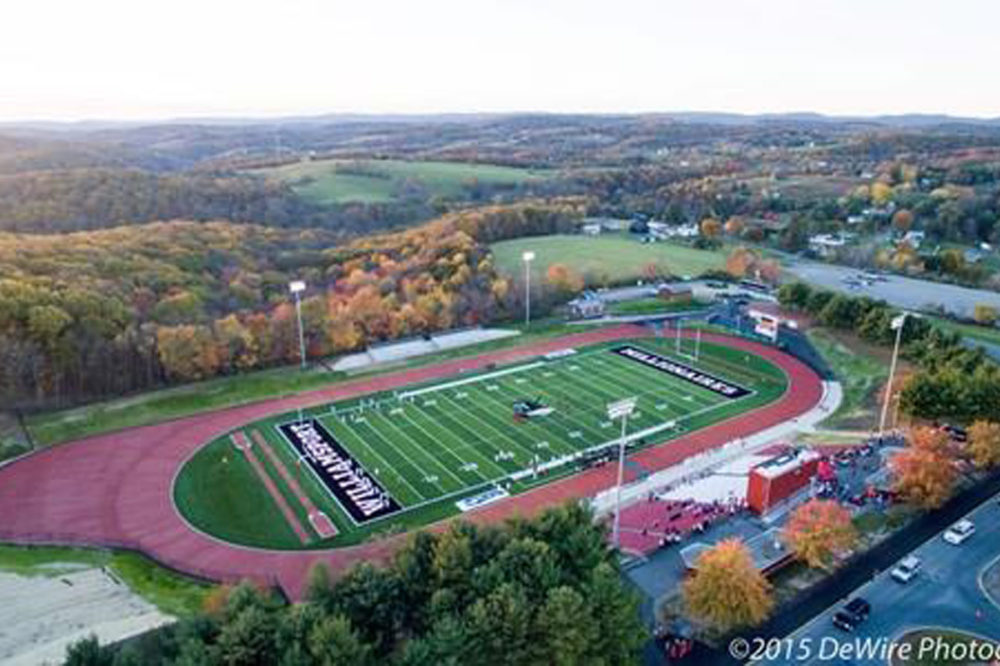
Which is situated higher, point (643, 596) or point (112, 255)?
point (112, 255)

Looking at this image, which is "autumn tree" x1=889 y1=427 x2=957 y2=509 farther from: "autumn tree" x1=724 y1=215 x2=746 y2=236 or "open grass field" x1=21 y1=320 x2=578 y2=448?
"autumn tree" x1=724 y1=215 x2=746 y2=236

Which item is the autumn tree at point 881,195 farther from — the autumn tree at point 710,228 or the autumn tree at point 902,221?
the autumn tree at point 710,228

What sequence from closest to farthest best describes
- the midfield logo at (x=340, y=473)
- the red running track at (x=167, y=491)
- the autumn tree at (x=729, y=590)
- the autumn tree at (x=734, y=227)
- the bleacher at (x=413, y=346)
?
1. the autumn tree at (x=729, y=590)
2. the red running track at (x=167, y=491)
3. the midfield logo at (x=340, y=473)
4. the bleacher at (x=413, y=346)
5. the autumn tree at (x=734, y=227)

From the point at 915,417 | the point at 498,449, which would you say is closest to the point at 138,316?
the point at 498,449

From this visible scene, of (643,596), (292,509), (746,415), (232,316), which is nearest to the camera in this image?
(643,596)

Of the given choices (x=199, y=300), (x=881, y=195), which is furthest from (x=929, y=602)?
(x=881, y=195)

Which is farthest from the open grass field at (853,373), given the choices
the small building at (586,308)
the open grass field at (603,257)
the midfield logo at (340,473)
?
the midfield logo at (340,473)

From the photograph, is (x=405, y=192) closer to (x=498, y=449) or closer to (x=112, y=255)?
(x=112, y=255)
